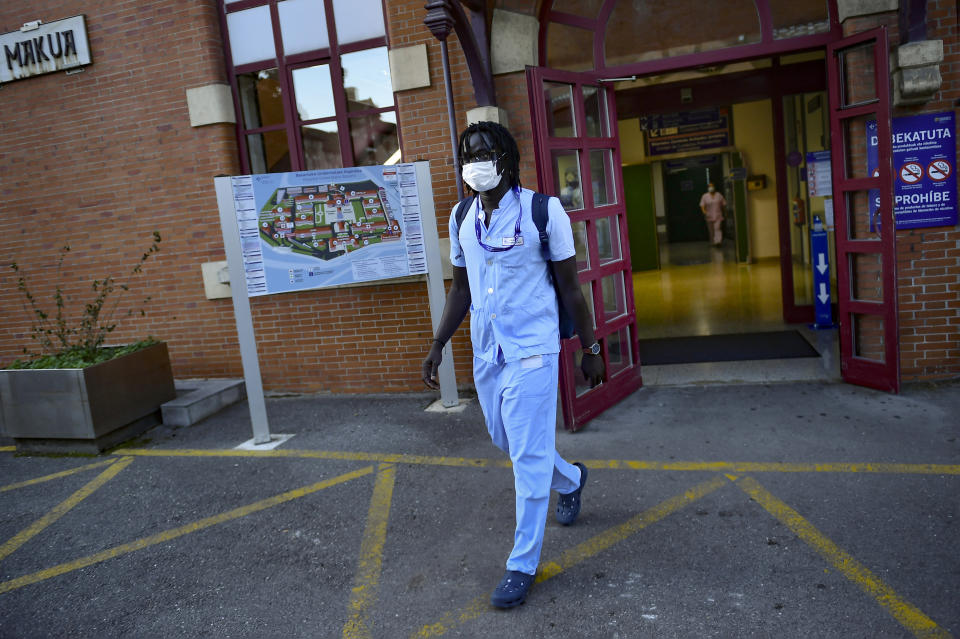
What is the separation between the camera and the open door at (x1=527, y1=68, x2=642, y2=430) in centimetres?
554

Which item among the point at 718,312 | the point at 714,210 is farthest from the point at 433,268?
the point at 714,210

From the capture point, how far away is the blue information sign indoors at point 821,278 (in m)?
8.20

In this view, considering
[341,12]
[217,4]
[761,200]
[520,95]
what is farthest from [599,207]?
→ [761,200]

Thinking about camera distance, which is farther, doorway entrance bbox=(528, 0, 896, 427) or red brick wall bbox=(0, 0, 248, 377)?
red brick wall bbox=(0, 0, 248, 377)

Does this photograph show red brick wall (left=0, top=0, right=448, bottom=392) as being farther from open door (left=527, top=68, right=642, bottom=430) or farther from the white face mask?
the white face mask

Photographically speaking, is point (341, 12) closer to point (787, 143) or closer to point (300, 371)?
point (300, 371)

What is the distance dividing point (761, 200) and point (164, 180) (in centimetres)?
1331

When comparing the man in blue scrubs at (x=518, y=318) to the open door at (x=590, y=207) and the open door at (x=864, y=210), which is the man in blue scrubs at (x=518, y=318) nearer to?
the open door at (x=590, y=207)

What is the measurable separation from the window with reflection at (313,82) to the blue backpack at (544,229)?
A: 3604mm

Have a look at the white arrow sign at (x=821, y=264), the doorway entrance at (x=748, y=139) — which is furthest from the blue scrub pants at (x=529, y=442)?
the white arrow sign at (x=821, y=264)

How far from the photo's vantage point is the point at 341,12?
709 centimetres

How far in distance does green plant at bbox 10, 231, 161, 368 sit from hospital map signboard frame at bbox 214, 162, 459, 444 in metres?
1.39

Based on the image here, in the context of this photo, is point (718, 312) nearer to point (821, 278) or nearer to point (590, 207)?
point (821, 278)

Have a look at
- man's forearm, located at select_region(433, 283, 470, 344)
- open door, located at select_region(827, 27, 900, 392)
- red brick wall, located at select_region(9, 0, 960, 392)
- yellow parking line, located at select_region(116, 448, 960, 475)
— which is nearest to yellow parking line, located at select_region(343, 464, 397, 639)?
yellow parking line, located at select_region(116, 448, 960, 475)
